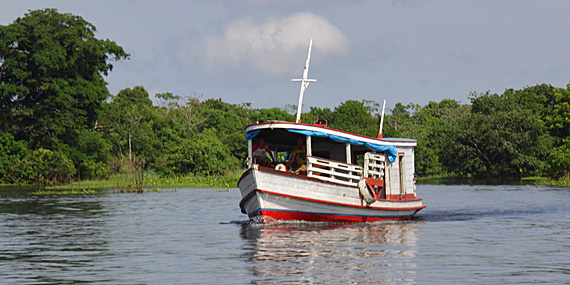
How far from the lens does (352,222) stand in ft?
82.6

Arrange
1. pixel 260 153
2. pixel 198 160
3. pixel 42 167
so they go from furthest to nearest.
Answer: pixel 198 160
pixel 42 167
pixel 260 153

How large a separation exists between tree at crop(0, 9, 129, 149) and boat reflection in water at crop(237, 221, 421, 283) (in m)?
43.7

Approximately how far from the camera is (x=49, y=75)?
65.0 meters

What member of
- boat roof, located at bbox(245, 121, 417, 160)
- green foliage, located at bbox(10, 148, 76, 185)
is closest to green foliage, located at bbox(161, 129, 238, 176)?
green foliage, located at bbox(10, 148, 76, 185)

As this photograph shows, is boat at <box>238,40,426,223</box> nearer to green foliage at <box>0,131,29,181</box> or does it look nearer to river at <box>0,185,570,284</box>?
river at <box>0,185,570,284</box>

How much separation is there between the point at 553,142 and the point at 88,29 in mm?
47055

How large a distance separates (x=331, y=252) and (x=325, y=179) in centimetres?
618

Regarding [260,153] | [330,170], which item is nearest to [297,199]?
[330,170]

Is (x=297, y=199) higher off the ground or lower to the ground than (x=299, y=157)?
lower

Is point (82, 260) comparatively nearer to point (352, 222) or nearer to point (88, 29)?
point (352, 222)

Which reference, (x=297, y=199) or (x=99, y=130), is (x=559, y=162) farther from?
(x=99, y=130)

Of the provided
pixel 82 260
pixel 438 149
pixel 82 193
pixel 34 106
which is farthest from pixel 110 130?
pixel 82 260

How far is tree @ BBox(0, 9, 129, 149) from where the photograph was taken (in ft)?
207

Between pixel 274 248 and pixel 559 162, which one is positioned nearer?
pixel 274 248
